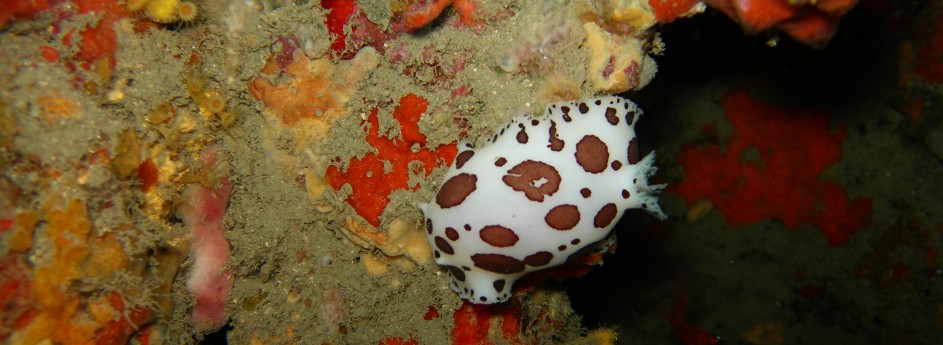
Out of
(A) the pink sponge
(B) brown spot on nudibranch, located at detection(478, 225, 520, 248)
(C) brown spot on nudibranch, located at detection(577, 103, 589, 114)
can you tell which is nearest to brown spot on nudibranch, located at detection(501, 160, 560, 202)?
(B) brown spot on nudibranch, located at detection(478, 225, 520, 248)

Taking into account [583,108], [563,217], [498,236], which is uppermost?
[583,108]

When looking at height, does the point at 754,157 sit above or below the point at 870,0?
below

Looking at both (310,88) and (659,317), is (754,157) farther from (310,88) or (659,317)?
(310,88)

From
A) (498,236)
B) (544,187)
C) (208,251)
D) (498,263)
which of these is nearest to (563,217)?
(544,187)

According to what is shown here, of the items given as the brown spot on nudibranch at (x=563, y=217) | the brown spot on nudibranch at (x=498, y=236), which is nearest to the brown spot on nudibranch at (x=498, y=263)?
the brown spot on nudibranch at (x=498, y=236)

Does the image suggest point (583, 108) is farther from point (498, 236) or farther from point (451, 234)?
point (451, 234)

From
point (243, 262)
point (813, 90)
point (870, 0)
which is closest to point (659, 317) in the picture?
point (813, 90)
